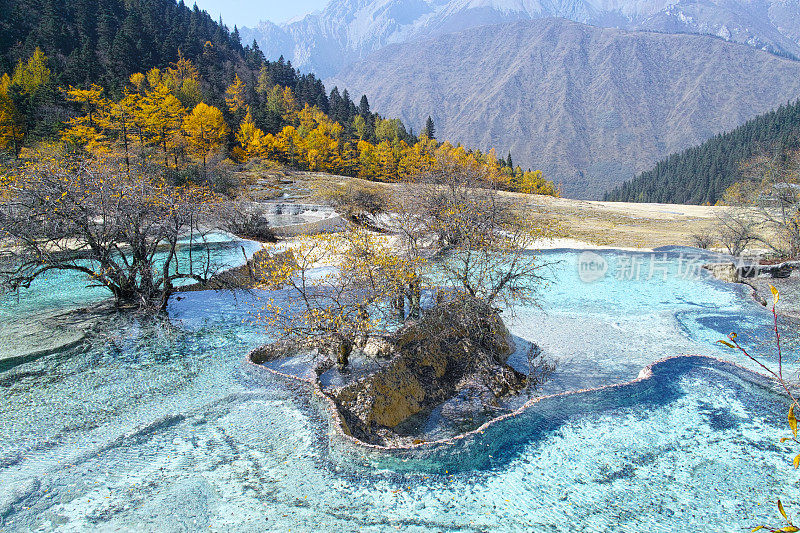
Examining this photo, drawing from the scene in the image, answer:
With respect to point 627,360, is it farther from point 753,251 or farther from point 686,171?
point 686,171

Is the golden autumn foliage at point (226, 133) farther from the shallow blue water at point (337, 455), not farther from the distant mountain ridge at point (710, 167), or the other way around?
the distant mountain ridge at point (710, 167)

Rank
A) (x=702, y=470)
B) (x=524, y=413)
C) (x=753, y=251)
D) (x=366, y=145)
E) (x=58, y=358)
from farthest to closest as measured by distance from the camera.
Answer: (x=366, y=145)
(x=753, y=251)
(x=58, y=358)
(x=524, y=413)
(x=702, y=470)

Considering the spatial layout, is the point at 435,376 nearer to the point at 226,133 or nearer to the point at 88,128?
the point at 88,128

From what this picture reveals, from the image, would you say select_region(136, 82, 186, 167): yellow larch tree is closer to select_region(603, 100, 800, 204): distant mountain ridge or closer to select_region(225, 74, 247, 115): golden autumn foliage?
select_region(225, 74, 247, 115): golden autumn foliage

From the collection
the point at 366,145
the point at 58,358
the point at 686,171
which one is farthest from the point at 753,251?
the point at 686,171

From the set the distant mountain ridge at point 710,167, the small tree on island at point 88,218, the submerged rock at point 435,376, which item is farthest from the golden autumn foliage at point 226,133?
the distant mountain ridge at point 710,167
